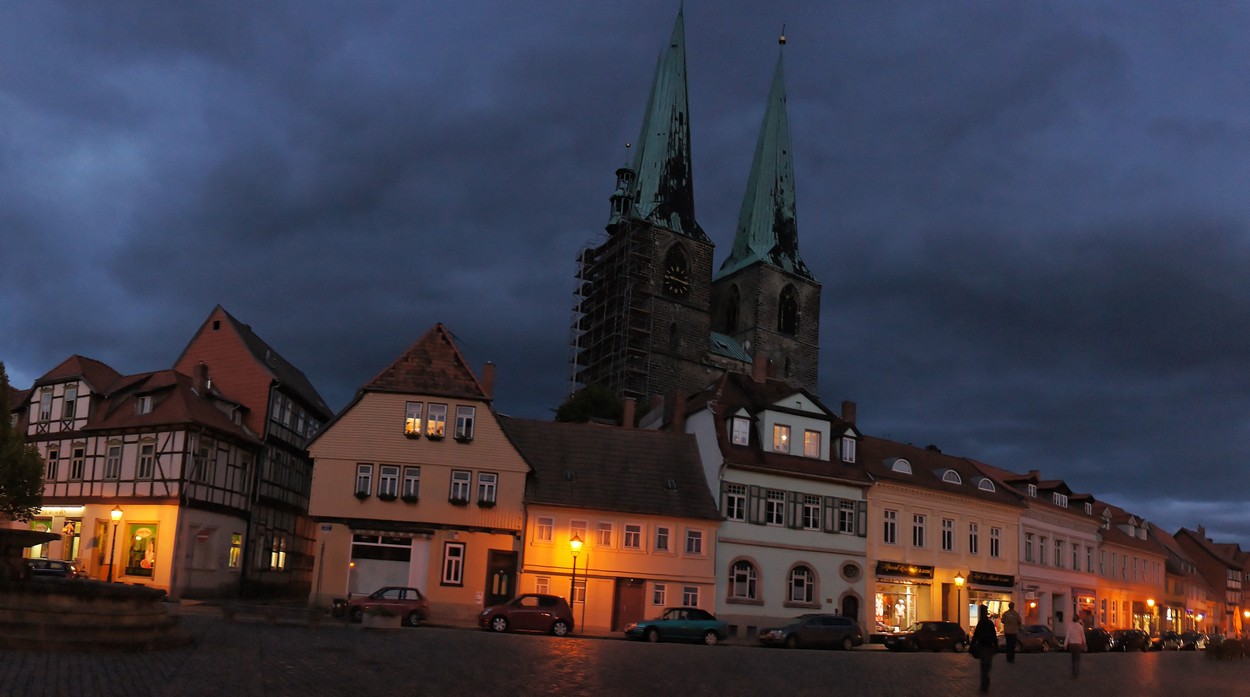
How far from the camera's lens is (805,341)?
418ft

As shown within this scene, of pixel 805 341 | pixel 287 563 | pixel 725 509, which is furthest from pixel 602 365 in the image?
pixel 725 509

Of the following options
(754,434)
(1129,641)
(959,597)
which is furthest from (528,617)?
(1129,641)

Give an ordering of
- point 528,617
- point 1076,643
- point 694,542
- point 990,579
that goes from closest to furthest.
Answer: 1. point 1076,643
2. point 528,617
3. point 694,542
4. point 990,579

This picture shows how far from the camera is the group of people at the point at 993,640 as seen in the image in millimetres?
24547

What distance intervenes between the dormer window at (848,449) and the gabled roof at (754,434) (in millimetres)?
322

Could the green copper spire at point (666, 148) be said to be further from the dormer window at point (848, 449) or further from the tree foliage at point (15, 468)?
the tree foliage at point (15, 468)

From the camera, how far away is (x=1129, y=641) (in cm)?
5700

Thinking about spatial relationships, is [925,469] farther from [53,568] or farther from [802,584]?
[53,568]

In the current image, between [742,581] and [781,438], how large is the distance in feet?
22.5

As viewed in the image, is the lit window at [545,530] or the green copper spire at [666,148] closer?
→ the lit window at [545,530]

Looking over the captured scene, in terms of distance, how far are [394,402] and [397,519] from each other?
15.6 feet

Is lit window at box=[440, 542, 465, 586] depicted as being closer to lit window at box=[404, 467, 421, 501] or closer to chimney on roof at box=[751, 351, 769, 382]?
lit window at box=[404, 467, 421, 501]

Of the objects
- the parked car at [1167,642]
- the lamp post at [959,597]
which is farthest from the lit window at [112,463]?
the parked car at [1167,642]

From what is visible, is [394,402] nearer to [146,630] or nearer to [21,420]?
[21,420]
